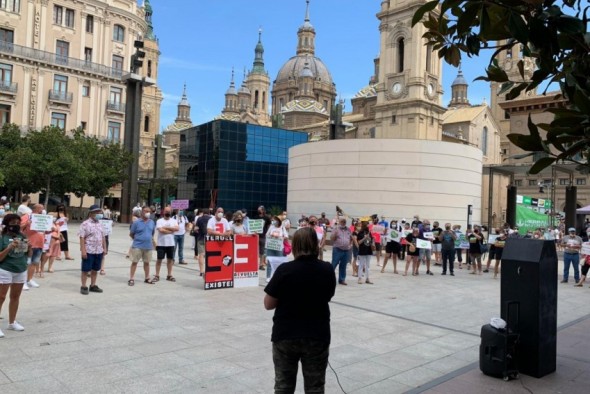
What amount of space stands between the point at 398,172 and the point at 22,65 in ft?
124

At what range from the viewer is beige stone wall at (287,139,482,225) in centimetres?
3400

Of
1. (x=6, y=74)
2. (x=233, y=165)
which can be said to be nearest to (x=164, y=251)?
(x=233, y=165)

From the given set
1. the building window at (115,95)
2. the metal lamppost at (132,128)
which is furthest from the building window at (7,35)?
the metal lamppost at (132,128)

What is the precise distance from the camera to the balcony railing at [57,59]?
4675 cm

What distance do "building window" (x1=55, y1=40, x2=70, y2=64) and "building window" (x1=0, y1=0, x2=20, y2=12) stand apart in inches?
176

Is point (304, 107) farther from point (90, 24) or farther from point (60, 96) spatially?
point (60, 96)

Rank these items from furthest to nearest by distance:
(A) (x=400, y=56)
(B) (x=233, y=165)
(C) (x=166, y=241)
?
1. (A) (x=400, y=56)
2. (B) (x=233, y=165)
3. (C) (x=166, y=241)

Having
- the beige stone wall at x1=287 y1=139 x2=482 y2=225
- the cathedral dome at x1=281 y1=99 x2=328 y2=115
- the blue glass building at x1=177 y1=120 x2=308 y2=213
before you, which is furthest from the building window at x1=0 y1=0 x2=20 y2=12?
the cathedral dome at x1=281 y1=99 x2=328 y2=115

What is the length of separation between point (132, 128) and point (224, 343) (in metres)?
37.1

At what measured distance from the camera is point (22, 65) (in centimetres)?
4753

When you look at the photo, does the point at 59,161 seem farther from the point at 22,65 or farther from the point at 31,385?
the point at 31,385

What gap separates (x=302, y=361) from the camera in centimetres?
399

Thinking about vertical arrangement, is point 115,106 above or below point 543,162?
above

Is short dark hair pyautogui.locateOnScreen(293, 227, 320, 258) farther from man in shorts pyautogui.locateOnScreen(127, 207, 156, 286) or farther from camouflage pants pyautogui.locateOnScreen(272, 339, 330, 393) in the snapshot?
man in shorts pyautogui.locateOnScreen(127, 207, 156, 286)
